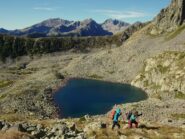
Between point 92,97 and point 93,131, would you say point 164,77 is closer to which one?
point 92,97

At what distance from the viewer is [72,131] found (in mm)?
43969

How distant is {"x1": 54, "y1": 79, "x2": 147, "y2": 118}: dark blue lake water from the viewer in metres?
122

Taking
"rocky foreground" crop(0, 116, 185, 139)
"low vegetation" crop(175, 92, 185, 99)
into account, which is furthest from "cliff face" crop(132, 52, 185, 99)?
"rocky foreground" crop(0, 116, 185, 139)

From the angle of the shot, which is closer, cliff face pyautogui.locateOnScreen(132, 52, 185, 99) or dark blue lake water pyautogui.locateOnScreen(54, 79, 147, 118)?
dark blue lake water pyautogui.locateOnScreen(54, 79, 147, 118)

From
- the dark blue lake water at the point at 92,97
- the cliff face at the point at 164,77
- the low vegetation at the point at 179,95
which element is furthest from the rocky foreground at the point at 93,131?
the cliff face at the point at 164,77

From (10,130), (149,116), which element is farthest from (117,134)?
(149,116)

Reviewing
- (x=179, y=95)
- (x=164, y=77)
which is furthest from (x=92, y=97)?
(x=179, y=95)

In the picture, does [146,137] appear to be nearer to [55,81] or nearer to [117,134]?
[117,134]

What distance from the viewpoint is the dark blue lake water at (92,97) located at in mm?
121875

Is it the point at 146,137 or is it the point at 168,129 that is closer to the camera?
the point at 146,137

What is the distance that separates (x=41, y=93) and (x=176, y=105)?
217 ft

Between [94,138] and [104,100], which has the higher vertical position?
[94,138]

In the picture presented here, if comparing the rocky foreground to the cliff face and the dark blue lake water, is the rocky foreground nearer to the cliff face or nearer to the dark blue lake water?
the dark blue lake water

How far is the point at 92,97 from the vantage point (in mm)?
149625
